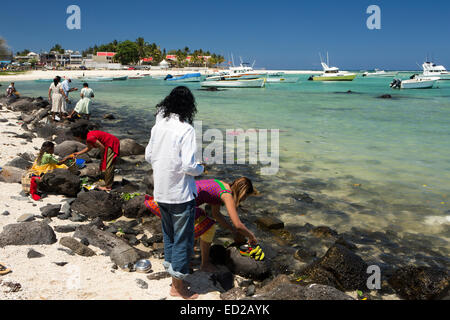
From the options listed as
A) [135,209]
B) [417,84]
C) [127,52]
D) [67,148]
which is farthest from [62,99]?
[127,52]

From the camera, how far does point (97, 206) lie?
6066mm

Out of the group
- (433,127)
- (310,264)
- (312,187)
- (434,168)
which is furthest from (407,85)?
(310,264)

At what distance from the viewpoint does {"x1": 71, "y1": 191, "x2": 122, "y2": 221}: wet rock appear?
19.8 ft

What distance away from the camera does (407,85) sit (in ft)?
179

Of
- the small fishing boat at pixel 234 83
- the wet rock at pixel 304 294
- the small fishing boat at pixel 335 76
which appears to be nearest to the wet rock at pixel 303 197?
the wet rock at pixel 304 294

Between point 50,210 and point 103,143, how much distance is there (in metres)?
1.81

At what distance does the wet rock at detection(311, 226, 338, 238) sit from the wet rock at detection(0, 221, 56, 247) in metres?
4.27

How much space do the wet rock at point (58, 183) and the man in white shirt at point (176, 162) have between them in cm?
408

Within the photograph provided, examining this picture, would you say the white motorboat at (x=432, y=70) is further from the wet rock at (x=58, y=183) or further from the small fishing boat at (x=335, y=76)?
the wet rock at (x=58, y=183)

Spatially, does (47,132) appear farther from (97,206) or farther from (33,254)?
(33,254)

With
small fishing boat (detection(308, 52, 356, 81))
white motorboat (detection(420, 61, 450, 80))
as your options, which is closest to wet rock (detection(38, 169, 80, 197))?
small fishing boat (detection(308, 52, 356, 81))

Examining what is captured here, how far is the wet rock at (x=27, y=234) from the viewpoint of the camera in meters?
4.46

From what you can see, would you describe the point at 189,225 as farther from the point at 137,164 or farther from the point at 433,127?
the point at 433,127
